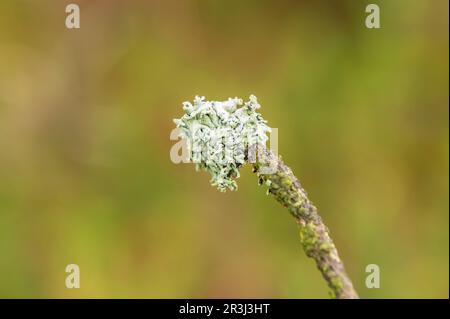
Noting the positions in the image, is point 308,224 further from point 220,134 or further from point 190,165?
point 190,165

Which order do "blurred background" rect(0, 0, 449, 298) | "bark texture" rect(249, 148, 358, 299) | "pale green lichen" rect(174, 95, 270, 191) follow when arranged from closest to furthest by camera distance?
"bark texture" rect(249, 148, 358, 299) → "pale green lichen" rect(174, 95, 270, 191) → "blurred background" rect(0, 0, 449, 298)

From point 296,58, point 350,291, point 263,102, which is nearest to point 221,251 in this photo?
point 263,102

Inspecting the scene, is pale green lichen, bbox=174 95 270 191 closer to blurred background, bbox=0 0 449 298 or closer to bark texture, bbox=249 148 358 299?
bark texture, bbox=249 148 358 299

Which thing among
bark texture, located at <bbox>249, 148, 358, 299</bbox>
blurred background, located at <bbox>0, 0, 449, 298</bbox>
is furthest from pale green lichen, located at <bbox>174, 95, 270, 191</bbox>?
blurred background, located at <bbox>0, 0, 449, 298</bbox>

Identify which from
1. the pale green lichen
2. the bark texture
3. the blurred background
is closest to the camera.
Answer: the bark texture

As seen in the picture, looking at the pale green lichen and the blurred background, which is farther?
the blurred background

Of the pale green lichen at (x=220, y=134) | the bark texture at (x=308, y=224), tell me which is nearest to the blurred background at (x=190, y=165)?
the pale green lichen at (x=220, y=134)
